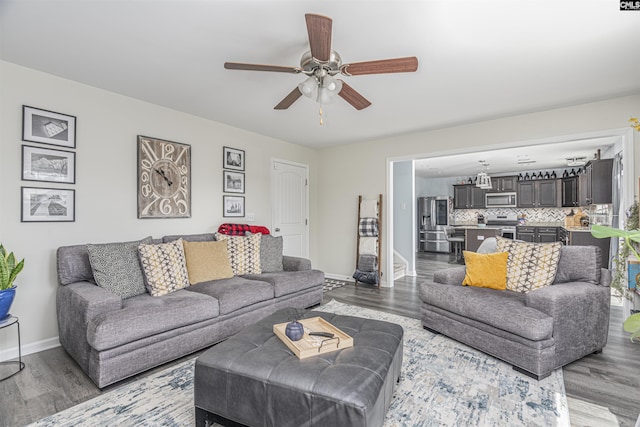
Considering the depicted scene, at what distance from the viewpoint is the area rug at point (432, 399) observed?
70.4 inches

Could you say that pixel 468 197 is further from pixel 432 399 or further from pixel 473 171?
pixel 432 399

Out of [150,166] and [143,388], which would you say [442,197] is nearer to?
[150,166]

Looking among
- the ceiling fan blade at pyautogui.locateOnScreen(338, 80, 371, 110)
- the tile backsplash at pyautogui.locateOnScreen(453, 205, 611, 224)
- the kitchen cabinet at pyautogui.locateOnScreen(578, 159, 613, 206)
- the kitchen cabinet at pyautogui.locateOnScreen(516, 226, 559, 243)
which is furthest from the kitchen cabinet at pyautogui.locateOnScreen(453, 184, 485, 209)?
the ceiling fan blade at pyautogui.locateOnScreen(338, 80, 371, 110)

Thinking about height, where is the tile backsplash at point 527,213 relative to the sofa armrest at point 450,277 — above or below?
above

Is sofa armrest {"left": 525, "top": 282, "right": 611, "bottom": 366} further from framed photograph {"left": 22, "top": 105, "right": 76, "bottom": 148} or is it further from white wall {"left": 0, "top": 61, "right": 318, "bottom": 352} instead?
framed photograph {"left": 22, "top": 105, "right": 76, "bottom": 148}

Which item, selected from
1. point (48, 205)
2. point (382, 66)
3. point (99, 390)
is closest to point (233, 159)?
point (48, 205)

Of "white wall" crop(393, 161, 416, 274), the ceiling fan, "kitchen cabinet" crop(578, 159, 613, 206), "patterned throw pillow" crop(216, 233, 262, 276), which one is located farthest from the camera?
"white wall" crop(393, 161, 416, 274)

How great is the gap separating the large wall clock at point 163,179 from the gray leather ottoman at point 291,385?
237 centimetres

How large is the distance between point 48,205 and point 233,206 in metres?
2.09

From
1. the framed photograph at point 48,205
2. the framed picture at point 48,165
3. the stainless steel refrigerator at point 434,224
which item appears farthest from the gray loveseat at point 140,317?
the stainless steel refrigerator at point 434,224

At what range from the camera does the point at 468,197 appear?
9.23 metres

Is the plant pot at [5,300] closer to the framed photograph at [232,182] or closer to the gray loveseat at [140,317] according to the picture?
the gray loveseat at [140,317]

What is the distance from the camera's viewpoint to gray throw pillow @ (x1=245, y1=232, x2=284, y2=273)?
12.8ft

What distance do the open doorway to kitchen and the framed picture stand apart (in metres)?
4.16
